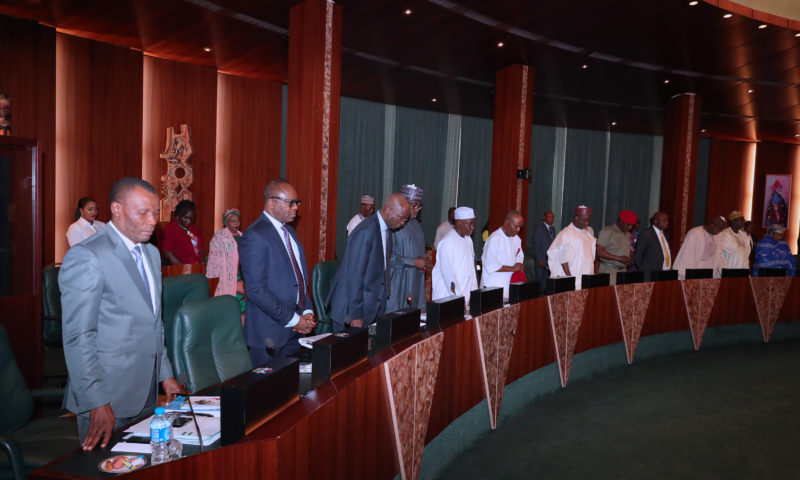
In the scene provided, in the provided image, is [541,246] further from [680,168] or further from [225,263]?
[225,263]

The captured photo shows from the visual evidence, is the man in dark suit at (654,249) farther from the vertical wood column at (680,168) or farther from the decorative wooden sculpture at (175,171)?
the decorative wooden sculpture at (175,171)

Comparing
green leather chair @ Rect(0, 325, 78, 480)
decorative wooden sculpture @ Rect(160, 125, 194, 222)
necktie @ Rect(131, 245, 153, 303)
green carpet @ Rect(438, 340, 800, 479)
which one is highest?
decorative wooden sculpture @ Rect(160, 125, 194, 222)

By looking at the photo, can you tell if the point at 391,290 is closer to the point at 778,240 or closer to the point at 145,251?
the point at 145,251

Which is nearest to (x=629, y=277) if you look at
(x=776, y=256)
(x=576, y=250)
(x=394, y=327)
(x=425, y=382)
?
(x=576, y=250)

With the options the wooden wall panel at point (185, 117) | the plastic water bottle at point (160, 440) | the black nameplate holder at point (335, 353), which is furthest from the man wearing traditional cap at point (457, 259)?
the wooden wall panel at point (185, 117)

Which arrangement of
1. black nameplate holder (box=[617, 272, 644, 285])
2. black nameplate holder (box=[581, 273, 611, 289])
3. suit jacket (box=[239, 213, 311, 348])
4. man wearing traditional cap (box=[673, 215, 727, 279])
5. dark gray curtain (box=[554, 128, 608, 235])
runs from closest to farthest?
suit jacket (box=[239, 213, 311, 348]), black nameplate holder (box=[581, 273, 611, 289]), black nameplate holder (box=[617, 272, 644, 285]), man wearing traditional cap (box=[673, 215, 727, 279]), dark gray curtain (box=[554, 128, 608, 235])

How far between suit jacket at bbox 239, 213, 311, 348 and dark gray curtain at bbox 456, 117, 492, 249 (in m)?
10.7

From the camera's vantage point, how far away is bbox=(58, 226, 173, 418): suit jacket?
177cm

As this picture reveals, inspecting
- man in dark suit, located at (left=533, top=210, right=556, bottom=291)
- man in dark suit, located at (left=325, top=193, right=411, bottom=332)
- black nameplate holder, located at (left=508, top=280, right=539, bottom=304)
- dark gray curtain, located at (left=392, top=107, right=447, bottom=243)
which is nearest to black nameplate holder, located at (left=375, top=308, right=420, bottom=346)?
man in dark suit, located at (left=325, top=193, right=411, bottom=332)

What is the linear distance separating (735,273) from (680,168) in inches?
147

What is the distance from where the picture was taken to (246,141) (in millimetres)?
9570

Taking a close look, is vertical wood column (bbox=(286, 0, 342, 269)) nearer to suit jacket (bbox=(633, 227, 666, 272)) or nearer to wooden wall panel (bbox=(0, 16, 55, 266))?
wooden wall panel (bbox=(0, 16, 55, 266))

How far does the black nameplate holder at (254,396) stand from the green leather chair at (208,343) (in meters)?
0.59

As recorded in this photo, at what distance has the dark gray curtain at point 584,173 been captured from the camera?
587 inches
